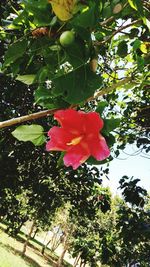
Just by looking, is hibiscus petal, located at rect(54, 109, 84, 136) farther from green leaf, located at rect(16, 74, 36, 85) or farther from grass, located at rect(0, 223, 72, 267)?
grass, located at rect(0, 223, 72, 267)

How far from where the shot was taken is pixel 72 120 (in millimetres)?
1000

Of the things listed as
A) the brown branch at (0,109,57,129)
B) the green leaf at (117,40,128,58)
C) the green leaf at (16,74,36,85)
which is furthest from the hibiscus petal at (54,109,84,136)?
the green leaf at (117,40,128,58)

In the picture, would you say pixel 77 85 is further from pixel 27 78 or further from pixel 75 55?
pixel 27 78

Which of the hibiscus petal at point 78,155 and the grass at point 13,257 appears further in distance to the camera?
the grass at point 13,257


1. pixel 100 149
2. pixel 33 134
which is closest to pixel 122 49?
pixel 33 134

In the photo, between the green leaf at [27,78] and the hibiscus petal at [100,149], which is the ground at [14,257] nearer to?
the green leaf at [27,78]

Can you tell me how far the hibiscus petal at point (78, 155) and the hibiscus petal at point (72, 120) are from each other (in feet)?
0.13

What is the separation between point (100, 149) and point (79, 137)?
0.22 feet

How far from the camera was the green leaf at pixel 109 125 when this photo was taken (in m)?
1.06

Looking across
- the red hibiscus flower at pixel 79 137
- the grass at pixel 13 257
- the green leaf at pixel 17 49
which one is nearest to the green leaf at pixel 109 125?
the red hibiscus flower at pixel 79 137

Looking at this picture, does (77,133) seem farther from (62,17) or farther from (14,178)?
(14,178)

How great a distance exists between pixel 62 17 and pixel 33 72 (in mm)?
495

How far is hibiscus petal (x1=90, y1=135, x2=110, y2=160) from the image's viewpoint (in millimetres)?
970

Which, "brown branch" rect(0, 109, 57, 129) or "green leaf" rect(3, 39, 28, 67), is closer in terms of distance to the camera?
"brown branch" rect(0, 109, 57, 129)
